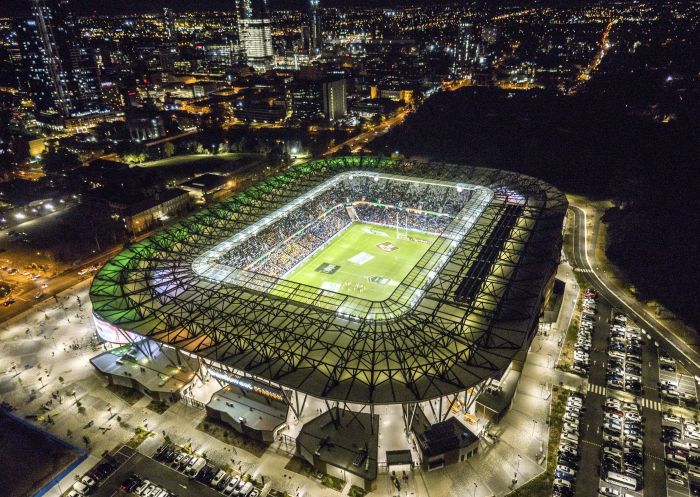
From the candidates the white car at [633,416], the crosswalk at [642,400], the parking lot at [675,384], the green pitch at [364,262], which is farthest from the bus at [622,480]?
the green pitch at [364,262]

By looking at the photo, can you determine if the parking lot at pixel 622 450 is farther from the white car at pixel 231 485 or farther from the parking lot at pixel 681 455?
the white car at pixel 231 485

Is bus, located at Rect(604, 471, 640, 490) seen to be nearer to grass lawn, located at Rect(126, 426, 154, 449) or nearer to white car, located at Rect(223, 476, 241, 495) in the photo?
white car, located at Rect(223, 476, 241, 495)

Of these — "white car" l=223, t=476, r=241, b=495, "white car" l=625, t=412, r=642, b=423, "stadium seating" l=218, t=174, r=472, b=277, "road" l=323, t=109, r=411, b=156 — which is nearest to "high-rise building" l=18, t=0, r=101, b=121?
"road" l=323, t=109, r=411, b=156

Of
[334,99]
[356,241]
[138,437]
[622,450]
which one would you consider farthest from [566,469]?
[334,99]

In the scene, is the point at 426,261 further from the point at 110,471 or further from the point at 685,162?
the point at 685,162

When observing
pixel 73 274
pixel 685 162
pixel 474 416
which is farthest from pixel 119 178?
pixel 685 162

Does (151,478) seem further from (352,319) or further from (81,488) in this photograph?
(352,319)
